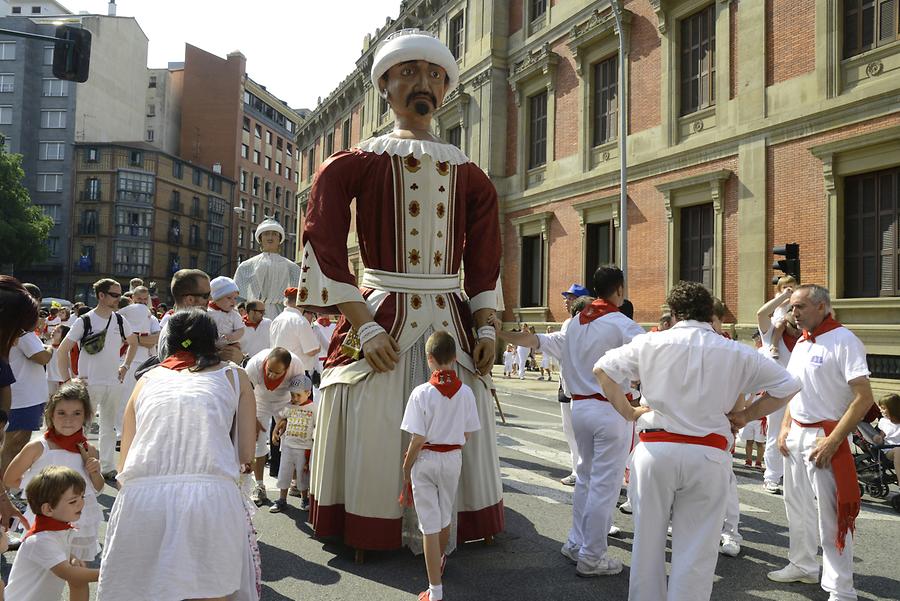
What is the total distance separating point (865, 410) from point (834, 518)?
637 mm

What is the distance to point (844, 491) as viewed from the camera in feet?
13.2

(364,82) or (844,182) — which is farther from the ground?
(364,82)

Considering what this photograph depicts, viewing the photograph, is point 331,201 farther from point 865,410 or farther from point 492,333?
point 865,410

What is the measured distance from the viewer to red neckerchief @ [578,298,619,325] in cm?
490

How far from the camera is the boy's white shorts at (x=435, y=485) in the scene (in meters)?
3.82

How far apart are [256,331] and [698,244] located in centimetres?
1329

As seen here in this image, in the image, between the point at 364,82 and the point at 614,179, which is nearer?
the point at 614,179

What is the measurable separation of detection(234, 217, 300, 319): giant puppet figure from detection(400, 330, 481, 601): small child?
4610 millimetres

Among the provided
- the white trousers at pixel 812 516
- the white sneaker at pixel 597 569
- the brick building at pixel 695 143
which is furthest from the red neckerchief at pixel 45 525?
the brick building at pixel 695 143

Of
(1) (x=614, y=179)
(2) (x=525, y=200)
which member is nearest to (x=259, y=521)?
(1) (x=614, y=179)

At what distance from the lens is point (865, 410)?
4.02m

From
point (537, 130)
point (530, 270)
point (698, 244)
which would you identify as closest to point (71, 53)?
point (698, 244)

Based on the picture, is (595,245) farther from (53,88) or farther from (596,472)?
(53,88)

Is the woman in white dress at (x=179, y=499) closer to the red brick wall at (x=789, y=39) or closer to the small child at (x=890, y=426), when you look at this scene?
the small child at (x=890, y=426)
